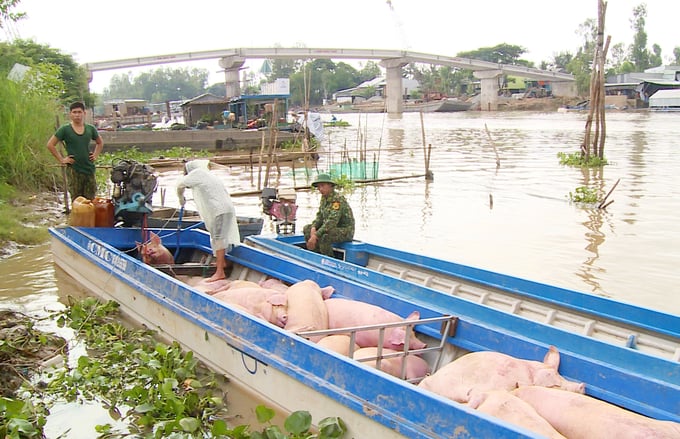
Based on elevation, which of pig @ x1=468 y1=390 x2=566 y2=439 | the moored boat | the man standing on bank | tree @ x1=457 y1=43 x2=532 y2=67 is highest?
tree @ x1=457 y1=43 x2=532 y2=67

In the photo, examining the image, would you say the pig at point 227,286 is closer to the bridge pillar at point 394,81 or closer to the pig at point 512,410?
the pig at point 512,410

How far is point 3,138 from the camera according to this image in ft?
38.0

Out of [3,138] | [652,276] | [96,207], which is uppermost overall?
[3,138]

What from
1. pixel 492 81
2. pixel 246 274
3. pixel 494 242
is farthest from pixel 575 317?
pixel 492 81

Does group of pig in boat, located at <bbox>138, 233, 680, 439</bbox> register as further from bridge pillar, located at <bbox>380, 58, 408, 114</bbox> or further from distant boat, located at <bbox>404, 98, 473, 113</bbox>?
distant boat, located at <bbox>404, 98, 473, 113</bbox>

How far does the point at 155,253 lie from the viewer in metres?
7.12

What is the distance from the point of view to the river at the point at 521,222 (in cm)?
814

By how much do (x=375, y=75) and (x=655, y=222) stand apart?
396 feet

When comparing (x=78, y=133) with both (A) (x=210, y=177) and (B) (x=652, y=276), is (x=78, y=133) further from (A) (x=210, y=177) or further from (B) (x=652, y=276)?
(B) (x=652, y=276)

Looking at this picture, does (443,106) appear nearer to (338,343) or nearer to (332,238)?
(332,238)

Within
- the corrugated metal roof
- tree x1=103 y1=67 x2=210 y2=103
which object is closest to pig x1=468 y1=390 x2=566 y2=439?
the corrugated metal roof

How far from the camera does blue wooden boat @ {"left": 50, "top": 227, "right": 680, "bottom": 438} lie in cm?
337

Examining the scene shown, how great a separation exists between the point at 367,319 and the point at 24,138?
31.7ft

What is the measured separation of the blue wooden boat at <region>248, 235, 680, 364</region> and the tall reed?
23.0ft
